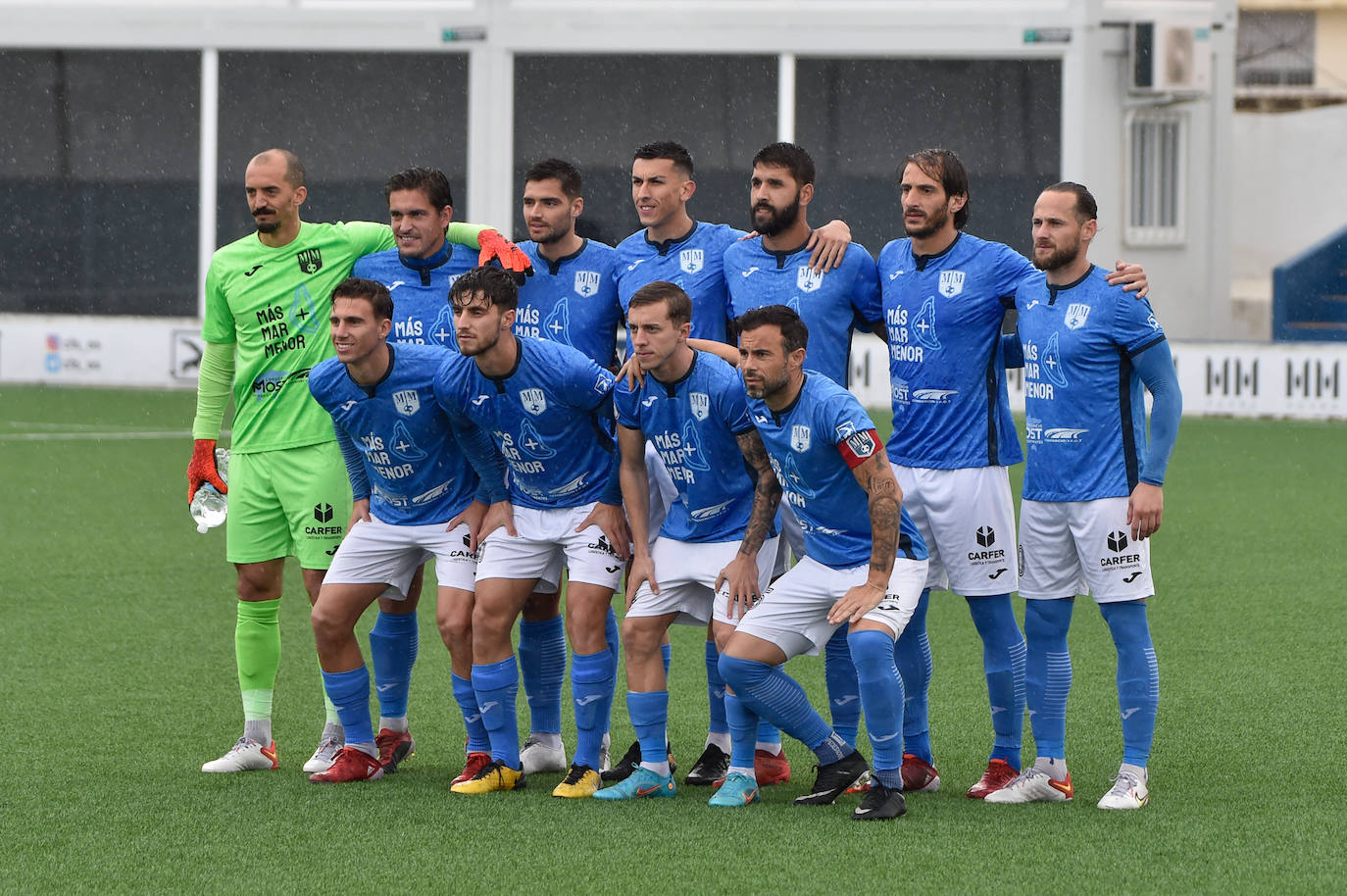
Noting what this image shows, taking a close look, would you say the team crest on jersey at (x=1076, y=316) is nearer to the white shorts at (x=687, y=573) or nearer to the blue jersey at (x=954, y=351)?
the blue jersey at (x=954, y=351)

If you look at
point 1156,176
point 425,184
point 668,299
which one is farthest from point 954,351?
point 1156,176

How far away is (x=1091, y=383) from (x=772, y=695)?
4.53 feet

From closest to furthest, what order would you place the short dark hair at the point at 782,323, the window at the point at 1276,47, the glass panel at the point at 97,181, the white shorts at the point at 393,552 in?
1. the short dark hair at the point at 782,323
2. the white shorts at the point at 393,552
3. the glass panel at the point at 97,181
4. the window at the point at 1276,47

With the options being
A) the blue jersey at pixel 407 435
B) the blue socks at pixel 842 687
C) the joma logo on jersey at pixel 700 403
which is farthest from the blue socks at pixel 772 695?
the blue jersey at pixel 407 435

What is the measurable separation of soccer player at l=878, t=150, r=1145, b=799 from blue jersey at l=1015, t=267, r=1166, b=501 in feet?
0.72

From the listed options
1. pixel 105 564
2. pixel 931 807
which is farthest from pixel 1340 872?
pixel 105 564

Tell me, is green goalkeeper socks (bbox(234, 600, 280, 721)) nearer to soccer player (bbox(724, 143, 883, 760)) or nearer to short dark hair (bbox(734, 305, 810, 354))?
soccer player (bbox(724, 143, 883, 760))

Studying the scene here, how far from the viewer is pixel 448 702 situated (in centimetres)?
724

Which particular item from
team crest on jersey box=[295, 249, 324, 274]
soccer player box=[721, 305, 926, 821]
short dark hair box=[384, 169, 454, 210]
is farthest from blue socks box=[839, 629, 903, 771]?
team crest on jersey box=[295, 249, 324, 274]

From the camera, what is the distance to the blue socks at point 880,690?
5328 mm

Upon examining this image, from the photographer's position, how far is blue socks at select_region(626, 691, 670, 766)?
5660mm

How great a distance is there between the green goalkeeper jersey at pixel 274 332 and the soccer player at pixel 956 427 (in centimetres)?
205

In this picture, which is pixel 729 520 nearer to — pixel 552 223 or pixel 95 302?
pixel 552 223

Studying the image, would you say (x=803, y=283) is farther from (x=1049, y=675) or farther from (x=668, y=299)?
(x=1049, y=675)
